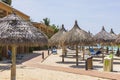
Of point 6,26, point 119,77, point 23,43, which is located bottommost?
point 119,77

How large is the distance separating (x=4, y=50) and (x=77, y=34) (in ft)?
32.9

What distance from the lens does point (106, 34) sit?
27.6 meters

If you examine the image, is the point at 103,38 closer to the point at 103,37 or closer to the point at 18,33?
the point at 103,37

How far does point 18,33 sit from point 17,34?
0.07 m

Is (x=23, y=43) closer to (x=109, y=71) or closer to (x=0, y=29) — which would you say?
(x=0, y=29)

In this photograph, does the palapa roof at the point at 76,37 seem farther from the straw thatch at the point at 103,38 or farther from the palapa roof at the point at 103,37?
the palapa roof at the point at 103,37

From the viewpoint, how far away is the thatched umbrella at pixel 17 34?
998cm

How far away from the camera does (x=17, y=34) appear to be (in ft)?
33.0

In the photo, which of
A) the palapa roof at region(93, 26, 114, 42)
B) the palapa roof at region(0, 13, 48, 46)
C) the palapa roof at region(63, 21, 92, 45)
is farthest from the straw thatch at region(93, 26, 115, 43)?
the palapa roof at region(0, 13, 48, 46)

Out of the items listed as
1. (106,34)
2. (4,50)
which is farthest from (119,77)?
(4,50)

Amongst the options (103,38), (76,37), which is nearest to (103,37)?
(103,38)

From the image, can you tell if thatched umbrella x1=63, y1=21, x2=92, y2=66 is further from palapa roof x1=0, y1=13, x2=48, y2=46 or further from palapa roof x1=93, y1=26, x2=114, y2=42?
palapa roof x1=0, y1=13, x2=48, y2=46

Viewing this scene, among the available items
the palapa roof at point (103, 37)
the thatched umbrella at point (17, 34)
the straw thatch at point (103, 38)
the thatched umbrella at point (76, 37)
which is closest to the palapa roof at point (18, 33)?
the thatched umbrella at point (17, 34)

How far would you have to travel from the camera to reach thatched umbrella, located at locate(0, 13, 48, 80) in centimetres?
998
